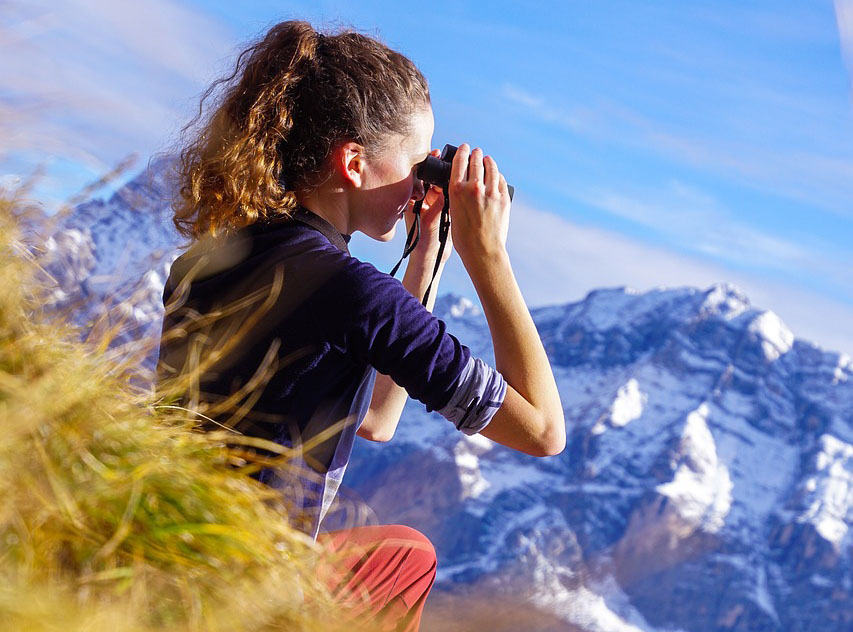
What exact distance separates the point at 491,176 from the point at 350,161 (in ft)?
0.90

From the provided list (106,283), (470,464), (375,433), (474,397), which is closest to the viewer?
(106,283)

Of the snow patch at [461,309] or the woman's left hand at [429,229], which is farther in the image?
the snow patch at [461,309]

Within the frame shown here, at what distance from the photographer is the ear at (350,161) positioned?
1.62m

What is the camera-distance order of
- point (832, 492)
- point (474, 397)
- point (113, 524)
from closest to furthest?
point (113, 524)
point (474, 397)
point (832, 492)

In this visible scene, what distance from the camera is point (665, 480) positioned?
138500 millimetres

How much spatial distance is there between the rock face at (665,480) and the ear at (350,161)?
361ft

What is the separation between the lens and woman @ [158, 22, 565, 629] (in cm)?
129

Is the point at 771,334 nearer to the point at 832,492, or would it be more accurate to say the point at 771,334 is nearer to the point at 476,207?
the point at 832,492

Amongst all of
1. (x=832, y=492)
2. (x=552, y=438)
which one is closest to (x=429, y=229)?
(x=552, y=438)

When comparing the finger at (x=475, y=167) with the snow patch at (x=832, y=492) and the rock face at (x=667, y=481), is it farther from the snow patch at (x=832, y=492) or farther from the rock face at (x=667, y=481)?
the snow patch at (x=832, y=492)

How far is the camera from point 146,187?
1680mm

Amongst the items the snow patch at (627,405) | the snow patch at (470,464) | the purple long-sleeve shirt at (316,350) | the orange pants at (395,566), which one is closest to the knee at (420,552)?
the orange pants at (395,566)

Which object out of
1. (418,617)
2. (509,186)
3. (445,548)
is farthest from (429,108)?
(445,548)

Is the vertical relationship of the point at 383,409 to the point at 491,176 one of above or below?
below
